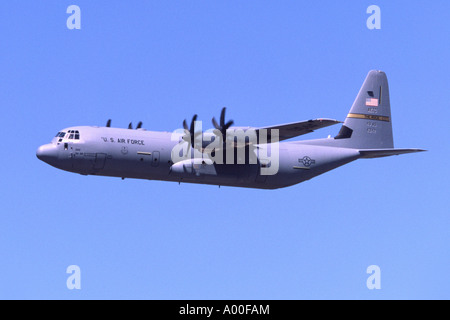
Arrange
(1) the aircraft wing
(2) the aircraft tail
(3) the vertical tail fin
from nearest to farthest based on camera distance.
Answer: (1) the aircraft wing
(2) the aircraft tail
(3) the vertical tail fin

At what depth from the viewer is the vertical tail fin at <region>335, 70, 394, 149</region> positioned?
3697 cm

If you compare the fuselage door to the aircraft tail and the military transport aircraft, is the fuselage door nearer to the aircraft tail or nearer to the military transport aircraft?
the military transport aircraft

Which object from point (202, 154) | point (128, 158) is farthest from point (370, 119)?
point (128, 158)

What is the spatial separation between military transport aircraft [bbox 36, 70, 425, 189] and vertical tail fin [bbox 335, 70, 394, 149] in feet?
4.12

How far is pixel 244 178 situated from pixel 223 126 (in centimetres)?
289

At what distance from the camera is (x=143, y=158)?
32.2 meters

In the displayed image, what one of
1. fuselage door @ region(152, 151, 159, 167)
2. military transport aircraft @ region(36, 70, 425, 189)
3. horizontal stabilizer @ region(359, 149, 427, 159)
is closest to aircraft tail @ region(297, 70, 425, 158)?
horizontal stabilizer @ region(359, 149, 427, 159)

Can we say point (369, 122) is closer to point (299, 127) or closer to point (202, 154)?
point (299, 127)

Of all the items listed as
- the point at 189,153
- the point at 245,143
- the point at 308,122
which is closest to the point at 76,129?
the point at 189,153

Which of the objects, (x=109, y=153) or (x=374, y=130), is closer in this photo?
(x=109, y=153)

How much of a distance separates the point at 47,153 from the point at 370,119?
49.9 feet

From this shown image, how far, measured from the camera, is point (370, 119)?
37.4m

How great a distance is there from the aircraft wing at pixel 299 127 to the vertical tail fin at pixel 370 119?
15.1 ft

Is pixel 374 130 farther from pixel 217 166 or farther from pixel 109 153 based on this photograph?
pixel 109 153
